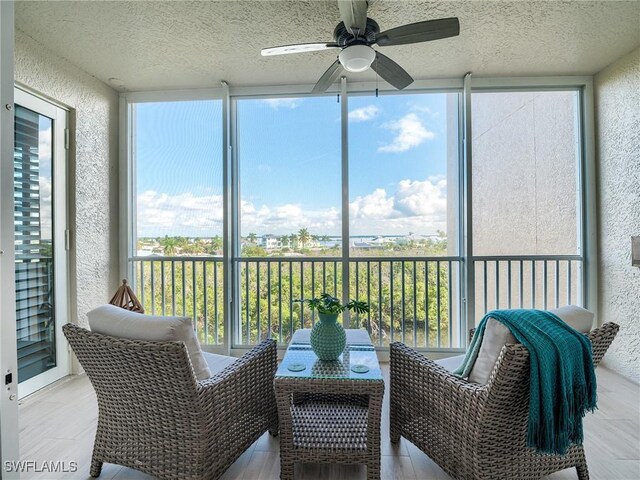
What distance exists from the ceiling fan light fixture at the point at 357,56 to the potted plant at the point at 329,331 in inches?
53.5

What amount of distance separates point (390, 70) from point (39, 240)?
112 inches

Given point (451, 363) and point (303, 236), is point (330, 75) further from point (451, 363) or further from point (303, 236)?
point (451, 363)

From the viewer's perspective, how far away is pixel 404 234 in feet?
10.2

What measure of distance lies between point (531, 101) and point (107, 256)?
14.2 feet

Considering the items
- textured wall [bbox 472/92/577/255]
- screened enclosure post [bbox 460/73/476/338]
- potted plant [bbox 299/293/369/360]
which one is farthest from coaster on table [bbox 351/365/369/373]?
textured wall [bbox 472/92/577/255]

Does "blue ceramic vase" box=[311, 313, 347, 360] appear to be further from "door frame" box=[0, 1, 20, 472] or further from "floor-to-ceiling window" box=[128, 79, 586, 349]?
"floor-to-ceiling window" box=[128, 79, 586, 349]

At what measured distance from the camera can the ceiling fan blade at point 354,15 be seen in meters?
1.57

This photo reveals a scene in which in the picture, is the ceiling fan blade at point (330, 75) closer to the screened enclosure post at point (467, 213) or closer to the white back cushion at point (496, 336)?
the screened enclosure post at point (467, 213)

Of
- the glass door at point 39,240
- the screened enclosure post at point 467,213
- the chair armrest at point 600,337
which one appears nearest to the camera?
the chair armrest at point 600,337

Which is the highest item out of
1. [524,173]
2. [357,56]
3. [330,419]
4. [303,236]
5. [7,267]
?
[357,56]

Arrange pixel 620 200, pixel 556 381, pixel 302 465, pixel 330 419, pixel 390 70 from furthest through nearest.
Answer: pixel 620 200 → pixel 390 70 → pixel 330 419 → pixel 302 465 → pixel 556 381

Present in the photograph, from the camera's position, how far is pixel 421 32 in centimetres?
172

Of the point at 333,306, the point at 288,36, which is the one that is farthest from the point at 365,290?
the point at 288,36

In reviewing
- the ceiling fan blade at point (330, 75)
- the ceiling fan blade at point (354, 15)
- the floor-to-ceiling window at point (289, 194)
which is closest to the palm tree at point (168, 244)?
the floor-to-ceiling window at point (289, 194)
